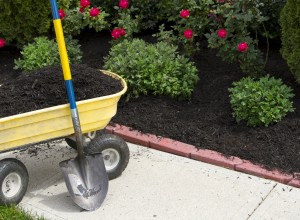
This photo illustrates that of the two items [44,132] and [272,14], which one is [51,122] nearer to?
[44,132]

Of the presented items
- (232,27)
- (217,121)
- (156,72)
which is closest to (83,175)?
(217,121)

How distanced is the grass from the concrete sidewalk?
0.27 ft

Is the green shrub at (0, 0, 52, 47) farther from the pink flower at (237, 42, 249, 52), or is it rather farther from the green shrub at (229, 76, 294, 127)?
the green shrub at (229, 76, 294, 127)

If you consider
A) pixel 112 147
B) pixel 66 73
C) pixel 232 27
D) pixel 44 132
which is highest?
pixel 66 73

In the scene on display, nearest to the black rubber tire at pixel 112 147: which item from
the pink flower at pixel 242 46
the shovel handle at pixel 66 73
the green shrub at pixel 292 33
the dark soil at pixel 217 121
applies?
the shovel handle at pixel 66 73

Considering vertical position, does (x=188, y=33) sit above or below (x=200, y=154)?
above

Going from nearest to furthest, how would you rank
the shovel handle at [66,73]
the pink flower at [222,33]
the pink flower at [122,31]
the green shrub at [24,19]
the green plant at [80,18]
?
1. the shovel handle at [66,73]
2. the pink flower at [222,33]
3. the pink flower at [122,31]
4. the green plant at [80,18]
5. the green shrub at [24,19]

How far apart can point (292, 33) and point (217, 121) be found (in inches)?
37.8

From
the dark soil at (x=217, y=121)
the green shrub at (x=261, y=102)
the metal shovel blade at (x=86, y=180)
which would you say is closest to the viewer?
the metal shovel blade at (x=86, y=180)

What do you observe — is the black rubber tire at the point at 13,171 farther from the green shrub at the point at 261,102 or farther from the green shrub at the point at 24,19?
the green shrub at the point at 24,19

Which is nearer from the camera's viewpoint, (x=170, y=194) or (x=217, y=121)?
(x=170, y=194)

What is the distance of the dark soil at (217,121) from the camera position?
175 inches

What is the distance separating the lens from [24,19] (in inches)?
251

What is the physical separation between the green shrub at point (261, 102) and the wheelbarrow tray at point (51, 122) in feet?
3.88
